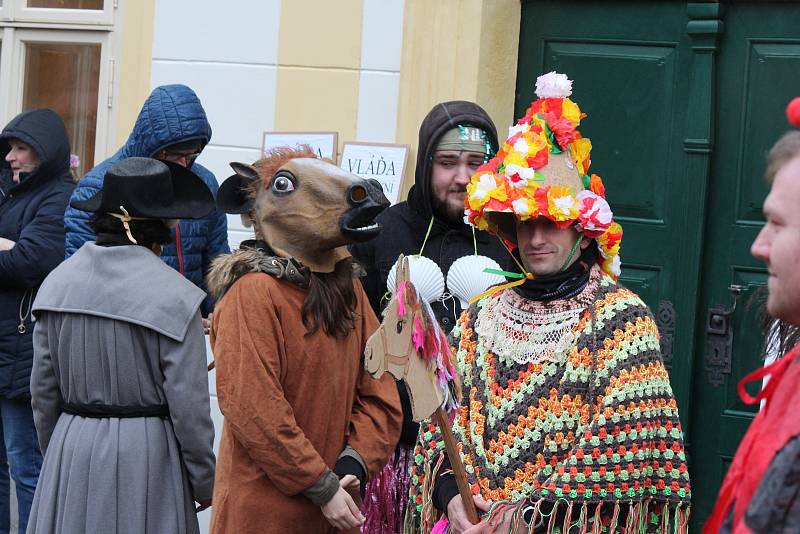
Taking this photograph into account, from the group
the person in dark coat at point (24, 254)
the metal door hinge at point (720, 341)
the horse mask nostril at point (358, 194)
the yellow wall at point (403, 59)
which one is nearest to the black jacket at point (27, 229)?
the person in dark coat at point (24, 254)

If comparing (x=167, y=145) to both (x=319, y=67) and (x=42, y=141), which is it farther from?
Answer: (x=319, y=67)

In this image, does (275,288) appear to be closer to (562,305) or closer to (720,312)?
(562,305)

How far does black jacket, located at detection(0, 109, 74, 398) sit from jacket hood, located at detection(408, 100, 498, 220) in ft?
5.69

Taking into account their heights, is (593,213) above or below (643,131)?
below

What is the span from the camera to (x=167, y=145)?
4367 millimetres

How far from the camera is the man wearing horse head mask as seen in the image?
3.23 meters

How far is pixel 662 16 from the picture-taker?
4.97m

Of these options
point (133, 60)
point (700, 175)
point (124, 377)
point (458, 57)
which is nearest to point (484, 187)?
point (124, 377)

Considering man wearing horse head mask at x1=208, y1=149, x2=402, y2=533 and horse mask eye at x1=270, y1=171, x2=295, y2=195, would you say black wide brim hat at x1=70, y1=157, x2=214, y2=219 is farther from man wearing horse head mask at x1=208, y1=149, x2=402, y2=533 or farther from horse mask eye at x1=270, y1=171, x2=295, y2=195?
horse mask eye at x1=270, y1=171, x2=295, y2=195

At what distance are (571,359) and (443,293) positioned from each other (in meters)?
1.05

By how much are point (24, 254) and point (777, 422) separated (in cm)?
391

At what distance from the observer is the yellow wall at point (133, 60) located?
19.0 ft

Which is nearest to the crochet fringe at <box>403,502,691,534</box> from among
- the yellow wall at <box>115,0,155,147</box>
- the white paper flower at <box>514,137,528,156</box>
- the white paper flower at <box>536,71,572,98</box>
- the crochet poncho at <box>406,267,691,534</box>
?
the crochet poncho at <box>406,267,691,534</box>

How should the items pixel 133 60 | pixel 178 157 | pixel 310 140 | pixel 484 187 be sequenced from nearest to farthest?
1. pixel 484 187
2. pixel 178 157
3. pixel 310 140
4. pixel 133 60
